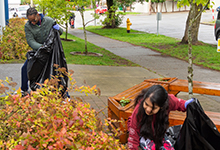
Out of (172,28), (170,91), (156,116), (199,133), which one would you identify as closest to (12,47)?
(170,91)

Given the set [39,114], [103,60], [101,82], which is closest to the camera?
[39,114]

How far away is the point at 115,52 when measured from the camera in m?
12.9

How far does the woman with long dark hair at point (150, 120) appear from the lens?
9.78ft

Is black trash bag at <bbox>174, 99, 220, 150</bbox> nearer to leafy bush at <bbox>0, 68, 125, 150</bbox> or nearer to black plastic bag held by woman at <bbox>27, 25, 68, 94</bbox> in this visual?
leafy bush at <bbox>0, 68, 125, 150</bbox>

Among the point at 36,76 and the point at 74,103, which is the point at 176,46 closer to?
the point at 36,76

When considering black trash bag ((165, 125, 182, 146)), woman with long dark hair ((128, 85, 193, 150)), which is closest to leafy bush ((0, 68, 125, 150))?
woman with long dark hair ((128, 85, 193, 150))

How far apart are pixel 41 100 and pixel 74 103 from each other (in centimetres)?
33

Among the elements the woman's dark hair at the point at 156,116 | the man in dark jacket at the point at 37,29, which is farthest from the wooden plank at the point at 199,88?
the man in dark jacket at the point at 37,29

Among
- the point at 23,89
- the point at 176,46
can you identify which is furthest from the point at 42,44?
the point at 176,46

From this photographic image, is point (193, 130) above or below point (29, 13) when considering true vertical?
below

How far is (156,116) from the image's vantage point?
3133 millimetres

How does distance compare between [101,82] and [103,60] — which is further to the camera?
[103,60]

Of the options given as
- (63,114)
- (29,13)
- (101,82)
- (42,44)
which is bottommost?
(101,82)

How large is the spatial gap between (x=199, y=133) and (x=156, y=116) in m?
0.48
